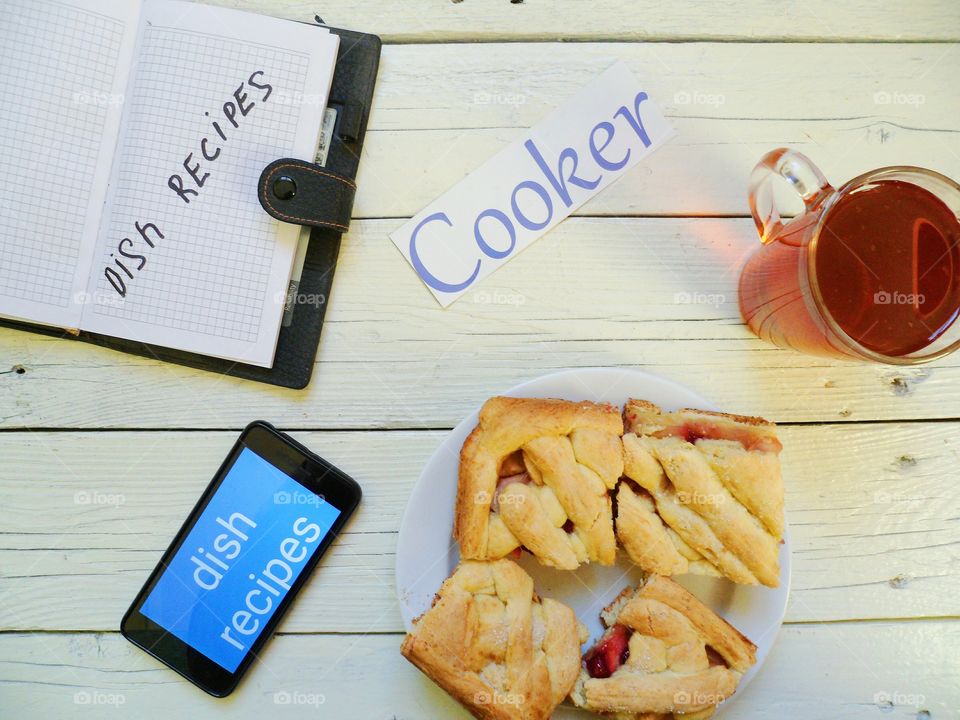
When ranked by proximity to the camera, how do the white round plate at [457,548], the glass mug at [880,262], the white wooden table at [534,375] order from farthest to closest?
1. the white wooden table at [534,375]
2. the white round plate at [457,548]
3. the glass mug at [880,262]

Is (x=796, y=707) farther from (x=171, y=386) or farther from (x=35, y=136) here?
(x=35, y=136)

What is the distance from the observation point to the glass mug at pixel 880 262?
0.92 meters

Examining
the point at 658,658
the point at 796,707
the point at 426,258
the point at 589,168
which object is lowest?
the point at 796,707

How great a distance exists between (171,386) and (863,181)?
1.11m

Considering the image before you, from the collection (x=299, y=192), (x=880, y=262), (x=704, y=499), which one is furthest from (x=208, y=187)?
(x=880, y=262)

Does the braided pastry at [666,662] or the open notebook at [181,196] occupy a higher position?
the open notebook at [181,196]

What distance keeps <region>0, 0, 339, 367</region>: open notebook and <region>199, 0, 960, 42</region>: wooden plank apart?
0.10 metres

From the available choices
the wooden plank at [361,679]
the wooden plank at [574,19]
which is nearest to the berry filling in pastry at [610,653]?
the wooden plank at [361,679]

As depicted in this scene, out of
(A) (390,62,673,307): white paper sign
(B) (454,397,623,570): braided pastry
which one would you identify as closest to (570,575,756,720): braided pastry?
(B) (454,397,623,570): braided pastry

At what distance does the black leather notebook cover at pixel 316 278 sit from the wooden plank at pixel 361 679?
452 millimetres

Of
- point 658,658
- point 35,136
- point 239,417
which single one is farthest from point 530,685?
point 35,136

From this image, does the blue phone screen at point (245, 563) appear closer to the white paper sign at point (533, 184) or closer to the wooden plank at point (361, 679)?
the wooden plank at point (361, 679)

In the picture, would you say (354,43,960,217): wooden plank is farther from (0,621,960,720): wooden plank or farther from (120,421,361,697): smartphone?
(0,621,960,720): wooden plank

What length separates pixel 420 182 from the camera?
1188 mm
